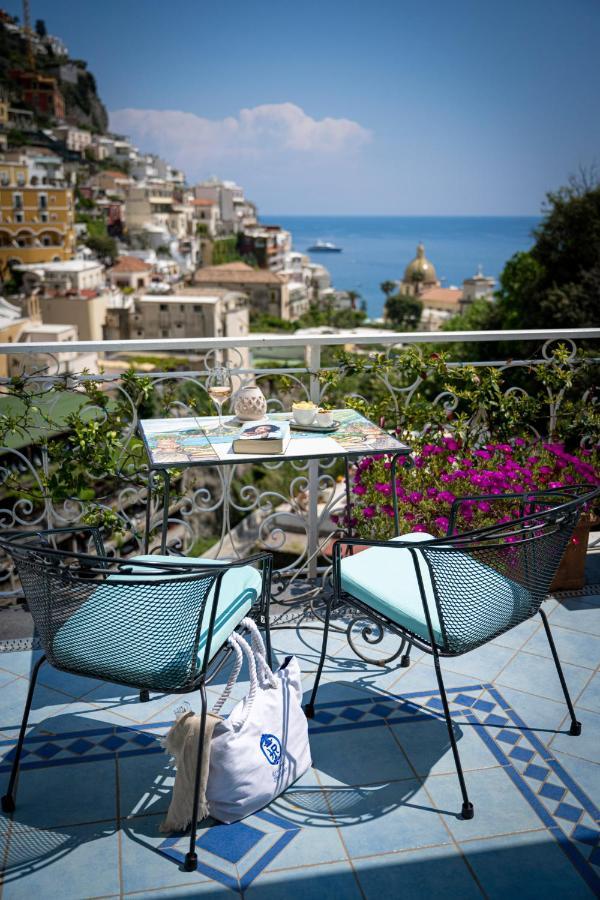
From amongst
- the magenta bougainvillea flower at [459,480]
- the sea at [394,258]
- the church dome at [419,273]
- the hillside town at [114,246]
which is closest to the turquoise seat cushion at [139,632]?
the magenta bougainvillea flower at [459,480]

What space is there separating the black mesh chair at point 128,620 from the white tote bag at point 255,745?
0.10 metres

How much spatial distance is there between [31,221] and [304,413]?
216 feet

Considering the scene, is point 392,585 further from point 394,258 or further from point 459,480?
point 394,258

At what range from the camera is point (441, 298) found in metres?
80.4

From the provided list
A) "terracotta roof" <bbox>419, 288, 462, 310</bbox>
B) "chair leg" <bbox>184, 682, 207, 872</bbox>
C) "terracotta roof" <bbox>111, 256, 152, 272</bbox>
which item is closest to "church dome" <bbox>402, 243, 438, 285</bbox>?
"terracotta roof" <bbox>419, 288, 462, 310</bbox>

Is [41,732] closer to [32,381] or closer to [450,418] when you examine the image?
[32,381]

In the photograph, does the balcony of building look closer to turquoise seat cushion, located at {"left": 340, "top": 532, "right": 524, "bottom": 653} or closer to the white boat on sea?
turquoise seat cushion, located at {"left": 340, "top": 532, "right": 524, "bottom": 653}

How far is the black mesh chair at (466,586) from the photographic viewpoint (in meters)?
1.87

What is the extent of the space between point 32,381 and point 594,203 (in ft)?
63.3

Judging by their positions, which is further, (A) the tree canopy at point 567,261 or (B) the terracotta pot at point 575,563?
(A) the tree canopy at point 567,261

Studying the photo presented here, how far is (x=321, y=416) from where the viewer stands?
2.80m

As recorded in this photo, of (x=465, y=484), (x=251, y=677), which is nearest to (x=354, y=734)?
(x=251, y=677)

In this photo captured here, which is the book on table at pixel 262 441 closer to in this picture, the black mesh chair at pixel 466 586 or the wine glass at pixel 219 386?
the wine glass at pixel 219 386

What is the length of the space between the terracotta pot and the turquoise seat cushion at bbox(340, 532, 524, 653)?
1159mm
